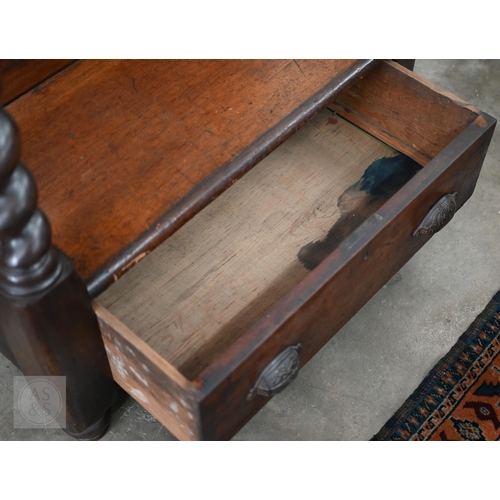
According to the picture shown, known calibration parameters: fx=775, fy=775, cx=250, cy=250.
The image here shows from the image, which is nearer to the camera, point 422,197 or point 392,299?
point 422,197

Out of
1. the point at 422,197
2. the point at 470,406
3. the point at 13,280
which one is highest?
the point at 13,280

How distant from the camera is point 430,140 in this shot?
1.23 metres

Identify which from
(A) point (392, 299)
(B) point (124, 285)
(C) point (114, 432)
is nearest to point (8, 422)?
(C) point (114, 432)

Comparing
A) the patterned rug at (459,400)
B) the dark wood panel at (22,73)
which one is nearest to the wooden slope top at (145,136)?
the dark wood panel at (22,73)

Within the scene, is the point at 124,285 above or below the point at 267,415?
above

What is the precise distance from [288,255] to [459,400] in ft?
1.18

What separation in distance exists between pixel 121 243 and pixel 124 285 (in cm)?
17

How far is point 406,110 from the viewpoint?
1.24m

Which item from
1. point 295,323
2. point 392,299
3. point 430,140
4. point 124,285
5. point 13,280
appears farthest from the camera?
point 392,299

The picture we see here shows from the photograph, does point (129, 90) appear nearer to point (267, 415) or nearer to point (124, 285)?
point (124, 285)

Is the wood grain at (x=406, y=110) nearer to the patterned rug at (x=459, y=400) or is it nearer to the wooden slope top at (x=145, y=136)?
the wooden slope top at (x=145, y=136)

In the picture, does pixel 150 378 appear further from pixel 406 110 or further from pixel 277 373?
pixel 406 110

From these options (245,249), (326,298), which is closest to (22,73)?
(245,249)

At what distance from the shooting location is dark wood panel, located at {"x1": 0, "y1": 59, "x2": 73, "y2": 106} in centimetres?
107
